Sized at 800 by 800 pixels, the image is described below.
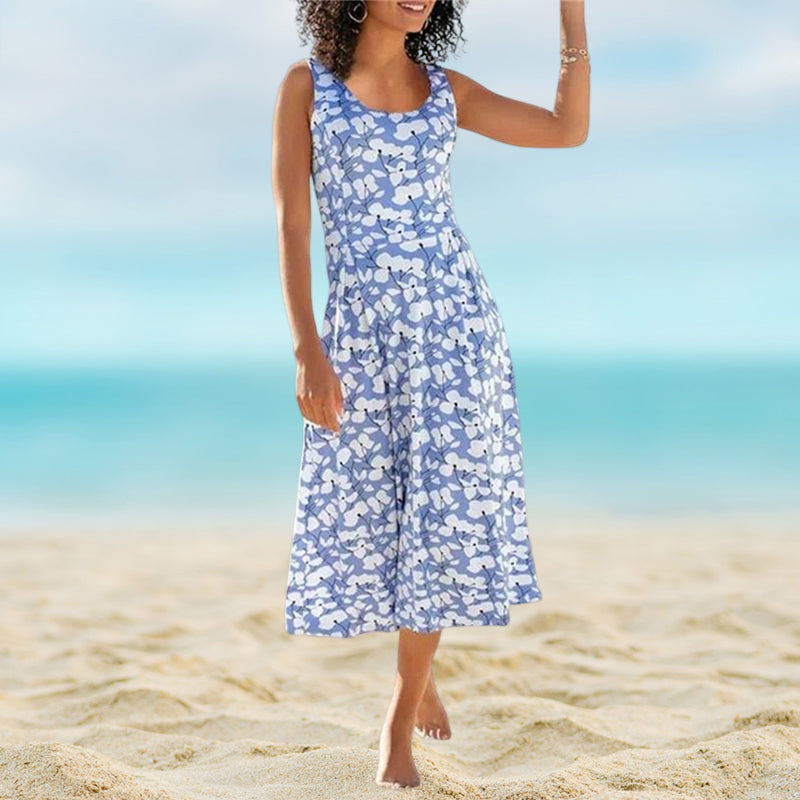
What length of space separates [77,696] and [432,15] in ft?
8.84

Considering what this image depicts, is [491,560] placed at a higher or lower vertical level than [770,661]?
higher

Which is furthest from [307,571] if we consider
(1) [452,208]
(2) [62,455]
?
(2) [62,455]

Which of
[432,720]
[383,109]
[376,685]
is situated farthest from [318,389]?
[376,685]

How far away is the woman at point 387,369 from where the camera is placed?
2.72 m

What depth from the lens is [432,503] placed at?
2.72 meters

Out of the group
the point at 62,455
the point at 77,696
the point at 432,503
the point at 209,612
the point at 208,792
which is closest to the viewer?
the point at 432,503

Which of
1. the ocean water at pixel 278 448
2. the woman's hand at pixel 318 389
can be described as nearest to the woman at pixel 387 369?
the woman's hand at pixel 318 389

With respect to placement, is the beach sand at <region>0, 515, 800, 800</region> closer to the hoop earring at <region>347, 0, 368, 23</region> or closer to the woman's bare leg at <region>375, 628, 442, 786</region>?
the woman's bare leg at <region>375, 628, 442, 786</region>

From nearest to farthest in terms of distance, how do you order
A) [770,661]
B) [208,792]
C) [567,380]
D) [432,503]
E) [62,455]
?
[432,503] < [208,792] < [770,661] < [62,455] < [567,380]

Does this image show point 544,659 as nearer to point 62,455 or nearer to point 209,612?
point 209,612

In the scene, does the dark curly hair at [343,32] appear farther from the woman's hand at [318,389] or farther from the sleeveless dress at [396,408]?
the woman's hand at [318,389]

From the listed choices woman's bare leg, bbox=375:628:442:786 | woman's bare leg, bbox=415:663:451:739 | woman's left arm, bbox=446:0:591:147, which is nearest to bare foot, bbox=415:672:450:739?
woman's bare leg, bbox=415:663:451:739

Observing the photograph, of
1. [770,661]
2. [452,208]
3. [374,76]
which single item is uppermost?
[374,76]

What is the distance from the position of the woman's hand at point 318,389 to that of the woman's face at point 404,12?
0.76 metres
